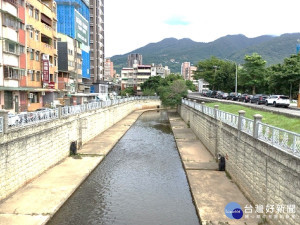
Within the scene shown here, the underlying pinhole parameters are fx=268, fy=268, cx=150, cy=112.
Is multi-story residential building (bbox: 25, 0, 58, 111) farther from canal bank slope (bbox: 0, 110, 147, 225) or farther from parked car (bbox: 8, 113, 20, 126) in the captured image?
parked car (bbox: 8, 113, 20, 126)

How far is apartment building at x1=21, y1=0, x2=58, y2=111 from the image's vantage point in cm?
3566

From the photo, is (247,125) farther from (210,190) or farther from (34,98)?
(34,98)

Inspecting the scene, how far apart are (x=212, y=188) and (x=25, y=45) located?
2867 cm

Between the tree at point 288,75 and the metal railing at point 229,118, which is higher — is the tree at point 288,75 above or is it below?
above

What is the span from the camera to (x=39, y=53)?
38594mm

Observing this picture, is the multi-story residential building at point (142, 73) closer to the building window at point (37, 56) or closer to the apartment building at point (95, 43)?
the apartment building at point (95, 43)

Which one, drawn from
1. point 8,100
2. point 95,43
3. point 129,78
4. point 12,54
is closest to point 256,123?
point 12,54

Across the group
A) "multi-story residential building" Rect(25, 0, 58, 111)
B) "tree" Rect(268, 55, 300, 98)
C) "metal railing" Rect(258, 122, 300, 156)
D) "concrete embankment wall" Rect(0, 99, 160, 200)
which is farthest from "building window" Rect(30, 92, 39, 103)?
"tree" Rect(268, 55, 300, 98)

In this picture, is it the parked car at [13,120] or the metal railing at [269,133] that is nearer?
the metal railing at [269,133]

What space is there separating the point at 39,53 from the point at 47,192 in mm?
27053

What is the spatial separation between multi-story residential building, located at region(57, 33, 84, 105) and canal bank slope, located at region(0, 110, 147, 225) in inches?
1093

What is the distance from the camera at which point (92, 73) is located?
9125 cm

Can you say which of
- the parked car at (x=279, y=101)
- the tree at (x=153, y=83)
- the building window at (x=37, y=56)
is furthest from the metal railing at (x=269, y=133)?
the tree at (x=153, y=83)

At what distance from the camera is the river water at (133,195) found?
1509cm
